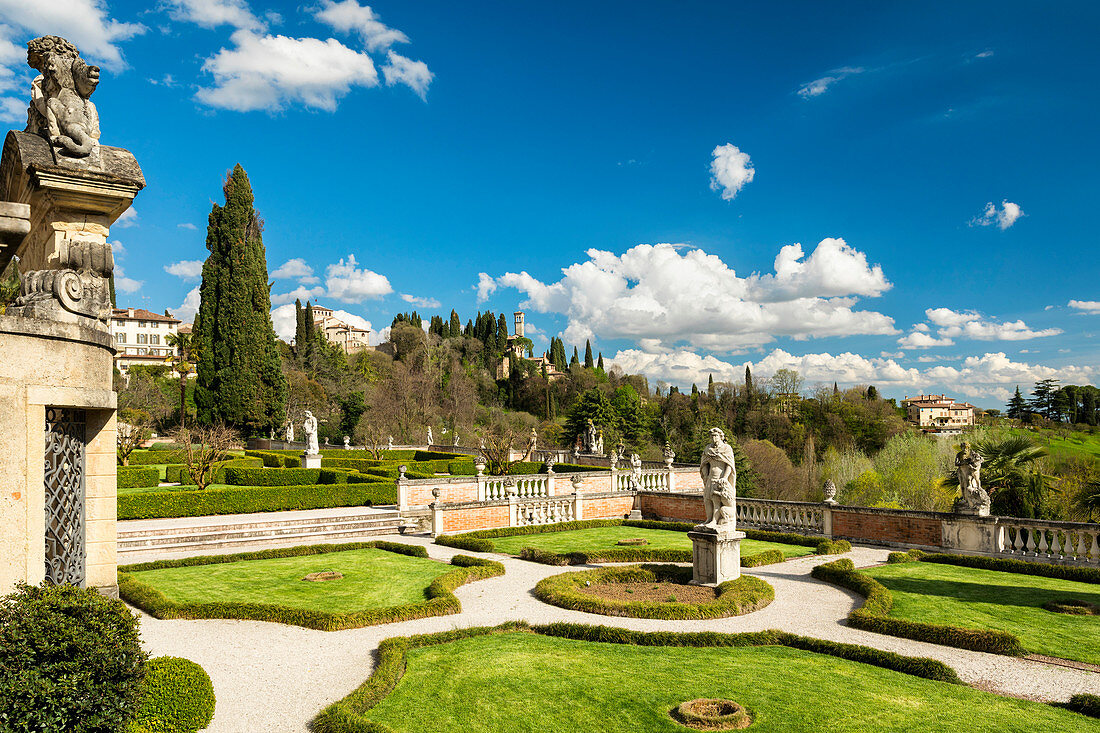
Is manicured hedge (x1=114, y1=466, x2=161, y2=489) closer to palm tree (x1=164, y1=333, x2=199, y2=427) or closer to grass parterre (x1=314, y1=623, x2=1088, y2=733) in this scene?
palm tree (x1=164, y1=333, x2=199, y2=427)

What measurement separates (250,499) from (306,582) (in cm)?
1076

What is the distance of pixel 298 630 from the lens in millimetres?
9562

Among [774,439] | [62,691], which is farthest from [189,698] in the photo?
[774,439]

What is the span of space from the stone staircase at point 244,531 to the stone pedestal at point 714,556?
434 inches

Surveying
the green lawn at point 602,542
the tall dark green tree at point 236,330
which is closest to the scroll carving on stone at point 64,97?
the green lawn at point 602,542

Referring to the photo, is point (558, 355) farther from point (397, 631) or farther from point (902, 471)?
point (397, 631)

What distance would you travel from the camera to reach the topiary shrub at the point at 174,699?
5332 millimetres

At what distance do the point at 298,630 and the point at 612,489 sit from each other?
52.1ft

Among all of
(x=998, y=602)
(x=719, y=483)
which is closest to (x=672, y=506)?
(x=719, y=483)

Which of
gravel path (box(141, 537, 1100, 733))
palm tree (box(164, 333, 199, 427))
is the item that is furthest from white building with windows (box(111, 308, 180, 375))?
gravel path (box(141, 537, 1100, 733))

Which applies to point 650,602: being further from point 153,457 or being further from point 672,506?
point 153,457

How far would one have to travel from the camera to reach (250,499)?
21891 mm

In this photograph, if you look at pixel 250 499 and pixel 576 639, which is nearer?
pixel 576 639

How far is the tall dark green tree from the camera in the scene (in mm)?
44531
